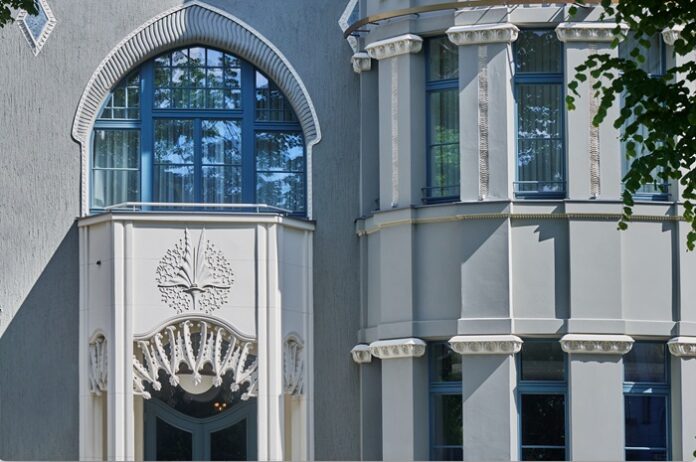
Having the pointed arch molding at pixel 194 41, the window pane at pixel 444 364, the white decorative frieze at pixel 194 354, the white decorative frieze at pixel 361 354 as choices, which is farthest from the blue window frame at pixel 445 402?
the pointed arch molding at pixel 194 41

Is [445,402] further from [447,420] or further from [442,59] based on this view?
[442,59]

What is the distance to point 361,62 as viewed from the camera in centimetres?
2453

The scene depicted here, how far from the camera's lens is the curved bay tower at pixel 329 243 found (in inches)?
904

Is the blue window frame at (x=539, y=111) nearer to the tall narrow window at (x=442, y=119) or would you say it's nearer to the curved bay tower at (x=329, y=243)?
the curved bay tower at (x=329, y=243)

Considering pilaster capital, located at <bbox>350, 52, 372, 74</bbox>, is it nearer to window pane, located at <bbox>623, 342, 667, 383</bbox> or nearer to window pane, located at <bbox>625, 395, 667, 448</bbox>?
window pane, located at <bbox>623, 342, 667, 383</bbox>

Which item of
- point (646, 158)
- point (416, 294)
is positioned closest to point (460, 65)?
point (416, 294)

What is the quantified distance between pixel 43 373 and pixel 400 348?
473cm

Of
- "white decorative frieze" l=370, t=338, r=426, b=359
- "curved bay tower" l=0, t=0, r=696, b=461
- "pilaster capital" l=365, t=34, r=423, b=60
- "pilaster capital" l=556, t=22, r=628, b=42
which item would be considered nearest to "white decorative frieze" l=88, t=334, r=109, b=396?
"curved bay tower" l=0, t=0, r=696, b=461

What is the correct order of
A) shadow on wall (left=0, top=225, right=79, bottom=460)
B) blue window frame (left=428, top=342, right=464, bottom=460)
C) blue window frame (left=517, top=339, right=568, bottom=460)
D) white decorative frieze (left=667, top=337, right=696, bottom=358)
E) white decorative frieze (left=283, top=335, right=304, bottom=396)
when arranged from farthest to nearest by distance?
shadow on wall (left=0, top=225, right=79, bottom=460), white decorative frieze (left=283, top=335, right=304, bottom=396), blue window frame (left=428, top=342, right=464, bottom=460), blue window frame (left=517, top=339, right=568, bottom=460), white decorative frieze (left=667, top=337, right=696, bottom=358)

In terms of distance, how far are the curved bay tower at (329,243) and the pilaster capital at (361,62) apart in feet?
0.21

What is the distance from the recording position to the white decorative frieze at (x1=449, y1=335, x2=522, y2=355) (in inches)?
893

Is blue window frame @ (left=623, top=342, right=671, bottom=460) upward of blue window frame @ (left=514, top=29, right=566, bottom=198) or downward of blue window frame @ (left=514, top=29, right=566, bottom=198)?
downward

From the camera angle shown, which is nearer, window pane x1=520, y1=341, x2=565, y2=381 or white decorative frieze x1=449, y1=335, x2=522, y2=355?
white decorative frieze x1=449, y1=335, x2=522, y2=355

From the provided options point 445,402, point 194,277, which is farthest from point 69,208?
point 445,402
